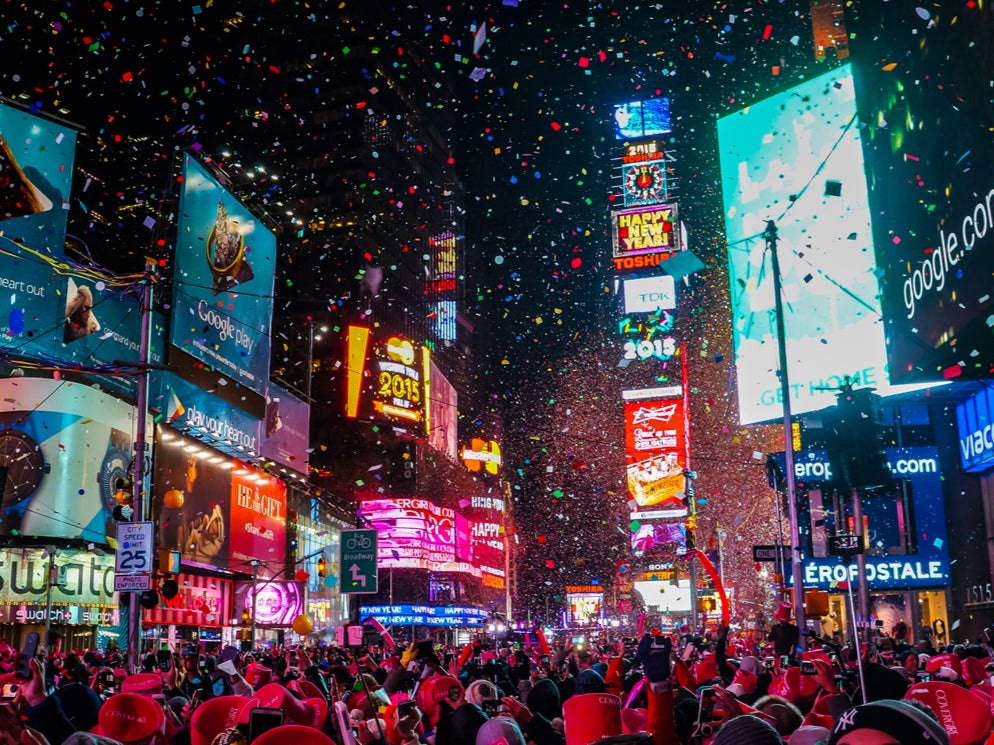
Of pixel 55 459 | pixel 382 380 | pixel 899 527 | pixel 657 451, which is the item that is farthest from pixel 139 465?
pixel 657 451

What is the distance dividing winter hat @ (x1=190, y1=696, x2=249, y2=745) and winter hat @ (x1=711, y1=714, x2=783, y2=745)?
15.8 feet

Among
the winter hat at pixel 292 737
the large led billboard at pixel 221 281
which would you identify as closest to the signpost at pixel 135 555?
the winter hat at pixel 292 737

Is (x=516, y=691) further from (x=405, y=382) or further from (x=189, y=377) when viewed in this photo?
(x=405, y=382)

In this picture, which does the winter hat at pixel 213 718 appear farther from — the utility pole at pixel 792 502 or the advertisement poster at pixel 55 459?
the advertisement poster at pixel 55 459

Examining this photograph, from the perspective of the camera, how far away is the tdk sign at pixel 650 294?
112312 millimetres

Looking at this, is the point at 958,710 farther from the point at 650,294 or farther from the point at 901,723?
the point at 650,294

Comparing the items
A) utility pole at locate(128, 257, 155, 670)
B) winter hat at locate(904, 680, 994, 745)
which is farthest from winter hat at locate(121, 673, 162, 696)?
utility pole at locate(128, 257, 155, 670)

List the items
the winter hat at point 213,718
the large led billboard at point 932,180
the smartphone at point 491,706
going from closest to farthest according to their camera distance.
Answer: the winter hat at point 213,718 < the smartphone at point 491,706 < the large led billboard at point 932,180

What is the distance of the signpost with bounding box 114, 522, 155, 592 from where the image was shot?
18281 millimetres

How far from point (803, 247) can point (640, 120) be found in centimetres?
9567

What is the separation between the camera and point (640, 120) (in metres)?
128

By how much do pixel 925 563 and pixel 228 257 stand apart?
3051cm

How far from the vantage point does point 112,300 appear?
39344mm

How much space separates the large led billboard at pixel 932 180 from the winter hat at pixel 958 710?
1269 centimetres
